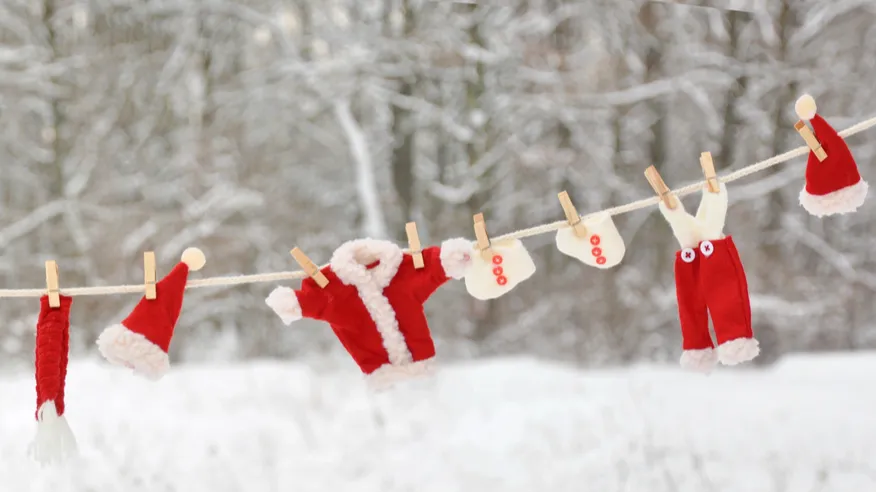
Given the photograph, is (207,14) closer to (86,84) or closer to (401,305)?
(86,84)

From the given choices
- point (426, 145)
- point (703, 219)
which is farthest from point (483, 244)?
point (426, 145)

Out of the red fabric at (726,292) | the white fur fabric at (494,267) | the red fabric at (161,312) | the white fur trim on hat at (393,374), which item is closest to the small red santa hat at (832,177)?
the red fabric at (726,292)

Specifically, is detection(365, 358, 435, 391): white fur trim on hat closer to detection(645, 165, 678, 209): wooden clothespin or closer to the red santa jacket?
the red santa jacket

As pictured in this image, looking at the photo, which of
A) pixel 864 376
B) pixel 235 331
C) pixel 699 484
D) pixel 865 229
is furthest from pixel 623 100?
pixel 235 331

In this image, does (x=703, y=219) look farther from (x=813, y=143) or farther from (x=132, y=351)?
(x=132, y=351)

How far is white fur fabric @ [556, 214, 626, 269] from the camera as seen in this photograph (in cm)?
79

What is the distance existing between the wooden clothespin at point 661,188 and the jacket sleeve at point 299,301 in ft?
1.21

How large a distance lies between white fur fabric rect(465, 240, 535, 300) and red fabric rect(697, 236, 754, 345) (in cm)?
19

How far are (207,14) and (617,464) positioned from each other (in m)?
1.57

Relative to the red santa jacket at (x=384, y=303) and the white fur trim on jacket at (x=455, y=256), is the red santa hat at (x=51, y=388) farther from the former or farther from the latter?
the white fur trim on jacket at (x=455, y=256)

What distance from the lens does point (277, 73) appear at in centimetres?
203

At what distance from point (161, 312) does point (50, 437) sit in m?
0.15

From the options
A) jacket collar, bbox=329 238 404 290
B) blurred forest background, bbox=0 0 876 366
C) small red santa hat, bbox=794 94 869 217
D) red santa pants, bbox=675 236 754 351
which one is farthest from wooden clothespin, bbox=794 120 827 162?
blurred forest background, bbox=0 0 876 366

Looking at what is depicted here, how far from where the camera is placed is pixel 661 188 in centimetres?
78
